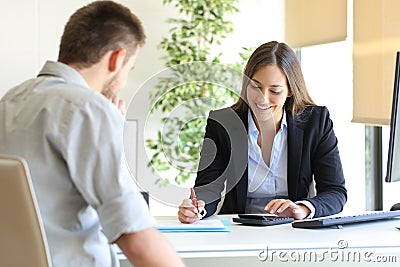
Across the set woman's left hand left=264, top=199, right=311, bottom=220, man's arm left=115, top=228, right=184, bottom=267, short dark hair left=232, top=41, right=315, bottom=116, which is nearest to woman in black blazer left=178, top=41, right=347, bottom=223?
short dark hair left=232, top=41, right=315, bottom=116

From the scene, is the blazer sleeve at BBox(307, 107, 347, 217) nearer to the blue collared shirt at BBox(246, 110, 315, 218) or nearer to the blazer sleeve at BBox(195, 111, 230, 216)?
the blue collared shirt at BBox(246, 110, 315, 218)

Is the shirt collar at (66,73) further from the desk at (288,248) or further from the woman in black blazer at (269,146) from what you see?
the woman in black blazer at (269,146)

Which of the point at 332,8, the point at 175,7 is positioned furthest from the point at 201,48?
the point at 332,8

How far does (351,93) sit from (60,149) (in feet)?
11.8

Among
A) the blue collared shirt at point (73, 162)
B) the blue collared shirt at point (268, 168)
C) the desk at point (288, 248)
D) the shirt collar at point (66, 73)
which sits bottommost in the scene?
the desk at point (288, 248)

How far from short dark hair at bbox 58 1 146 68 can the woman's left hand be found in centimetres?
110

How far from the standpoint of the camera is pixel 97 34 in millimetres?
1663

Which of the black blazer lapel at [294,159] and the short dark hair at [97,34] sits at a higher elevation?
the short dark hair at [97,34]

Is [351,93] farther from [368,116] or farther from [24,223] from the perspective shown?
[24,223]

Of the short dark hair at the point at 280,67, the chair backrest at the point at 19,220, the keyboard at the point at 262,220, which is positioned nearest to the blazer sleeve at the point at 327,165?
the short dark hair at the point at 280,67

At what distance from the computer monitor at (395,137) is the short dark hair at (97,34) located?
1.08 m

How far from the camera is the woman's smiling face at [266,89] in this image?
289 centimetres

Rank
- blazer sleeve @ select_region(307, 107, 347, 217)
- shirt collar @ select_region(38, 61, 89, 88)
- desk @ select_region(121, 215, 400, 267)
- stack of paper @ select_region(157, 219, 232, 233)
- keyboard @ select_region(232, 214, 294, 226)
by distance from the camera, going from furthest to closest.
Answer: blazer sleeve @ select_region(307, 107, 347, 217) → keyboard @ select_region(232, 214, 294, 226) → stack of paper @ select_region(157, 219, 232, 233) → desk @ select_region(121, 215, 400, 267) → shirt collar @ select_region(38, 61, 89, 88)

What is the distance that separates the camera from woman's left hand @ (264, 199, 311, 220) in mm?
2646
